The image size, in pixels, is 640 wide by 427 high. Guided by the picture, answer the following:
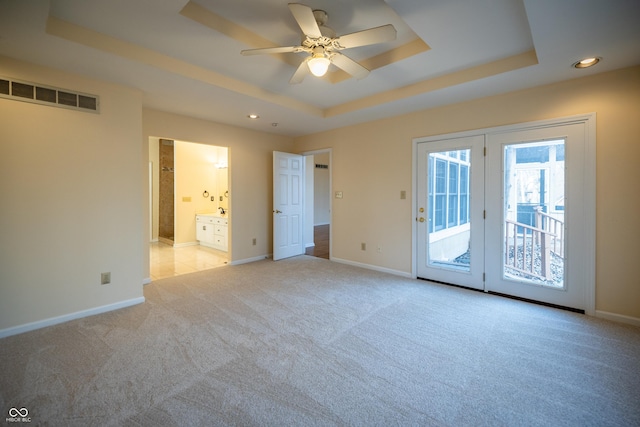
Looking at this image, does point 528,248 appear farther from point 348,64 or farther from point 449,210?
point 348,64

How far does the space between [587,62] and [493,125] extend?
0.99 meters

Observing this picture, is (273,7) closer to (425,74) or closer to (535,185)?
(425,74)

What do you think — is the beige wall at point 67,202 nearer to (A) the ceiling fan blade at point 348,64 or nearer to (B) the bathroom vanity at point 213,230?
(A) the ceiling fan blade at point 348,64

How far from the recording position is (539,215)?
3.25 meters

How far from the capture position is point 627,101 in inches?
108

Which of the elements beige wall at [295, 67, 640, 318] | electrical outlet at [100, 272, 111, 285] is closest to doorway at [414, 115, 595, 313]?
beige wall at [295, 67, 640, 318]

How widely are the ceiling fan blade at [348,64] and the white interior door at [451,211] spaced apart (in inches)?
74.0

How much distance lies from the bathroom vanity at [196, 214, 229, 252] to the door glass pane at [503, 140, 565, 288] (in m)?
5.21

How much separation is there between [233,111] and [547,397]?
4557mm

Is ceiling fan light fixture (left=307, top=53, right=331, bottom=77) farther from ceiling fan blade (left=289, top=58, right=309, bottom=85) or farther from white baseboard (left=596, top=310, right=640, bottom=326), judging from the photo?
white baseboard (left=596, top=310, right=640, bottom=326)

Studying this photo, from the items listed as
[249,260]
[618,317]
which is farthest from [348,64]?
[249,260]

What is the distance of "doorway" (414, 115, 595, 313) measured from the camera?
3004mm

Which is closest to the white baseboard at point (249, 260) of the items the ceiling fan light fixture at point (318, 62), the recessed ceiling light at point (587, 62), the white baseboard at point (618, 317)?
the ceiling fan light fixture at point (318, 62)

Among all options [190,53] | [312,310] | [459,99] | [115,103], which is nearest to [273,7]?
[190,53]
